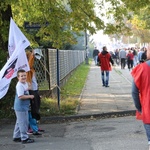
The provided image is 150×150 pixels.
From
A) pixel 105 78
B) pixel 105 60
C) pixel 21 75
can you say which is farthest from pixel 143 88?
pixel 105 78

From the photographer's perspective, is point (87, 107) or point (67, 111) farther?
point (87, 107)

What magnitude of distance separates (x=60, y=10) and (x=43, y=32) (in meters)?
0.91

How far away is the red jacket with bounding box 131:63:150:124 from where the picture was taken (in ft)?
15.3

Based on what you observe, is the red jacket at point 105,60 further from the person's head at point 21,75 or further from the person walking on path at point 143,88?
the person walking on path at point 143,88

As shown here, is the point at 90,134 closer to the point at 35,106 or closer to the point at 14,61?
the point at 35,106

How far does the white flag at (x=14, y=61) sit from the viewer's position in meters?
7.03

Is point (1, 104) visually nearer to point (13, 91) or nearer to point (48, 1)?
point (13, 91)

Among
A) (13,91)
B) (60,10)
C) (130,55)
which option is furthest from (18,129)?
(130,55)

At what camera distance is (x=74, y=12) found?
42.8 feet

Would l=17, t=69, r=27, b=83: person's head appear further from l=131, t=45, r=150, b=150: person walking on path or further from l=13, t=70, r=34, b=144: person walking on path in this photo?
l=131, t=45, r=150, b=150: person walking on path

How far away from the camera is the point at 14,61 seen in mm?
7410

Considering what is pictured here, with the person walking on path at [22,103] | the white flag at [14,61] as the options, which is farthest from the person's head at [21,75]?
the white flag at [14,61]

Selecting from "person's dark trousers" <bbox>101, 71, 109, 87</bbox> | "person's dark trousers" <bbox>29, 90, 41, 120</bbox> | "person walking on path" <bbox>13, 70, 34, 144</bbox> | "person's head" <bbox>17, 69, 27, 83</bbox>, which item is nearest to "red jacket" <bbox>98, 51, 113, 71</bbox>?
"person's dark trousers" <bbox>101, 71, 109, 87</bbox>

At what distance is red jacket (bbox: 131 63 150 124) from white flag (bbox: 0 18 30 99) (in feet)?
9.90
